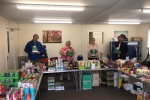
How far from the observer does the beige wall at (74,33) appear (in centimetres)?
771

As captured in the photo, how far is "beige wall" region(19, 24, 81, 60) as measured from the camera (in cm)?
769

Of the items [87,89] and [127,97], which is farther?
[87,89]

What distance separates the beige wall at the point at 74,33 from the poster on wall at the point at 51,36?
168mm

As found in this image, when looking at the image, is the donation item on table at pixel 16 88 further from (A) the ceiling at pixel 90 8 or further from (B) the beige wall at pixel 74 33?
(B) the beige wall at pixel 74 33

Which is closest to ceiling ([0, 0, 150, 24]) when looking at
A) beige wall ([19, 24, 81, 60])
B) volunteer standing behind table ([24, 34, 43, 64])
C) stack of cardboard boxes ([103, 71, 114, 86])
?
volunteer standing behind table ([24, 34, 43, 64])

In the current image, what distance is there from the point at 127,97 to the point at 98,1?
2789 mm

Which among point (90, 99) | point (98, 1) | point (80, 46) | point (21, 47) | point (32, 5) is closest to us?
point (98, 1)

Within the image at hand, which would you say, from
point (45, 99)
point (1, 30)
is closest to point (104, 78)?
point (45, 99)

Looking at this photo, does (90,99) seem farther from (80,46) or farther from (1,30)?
(80,46)

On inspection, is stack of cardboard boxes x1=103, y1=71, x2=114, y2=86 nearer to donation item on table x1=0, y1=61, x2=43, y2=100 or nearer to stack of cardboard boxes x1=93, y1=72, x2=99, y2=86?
stack of cardboard boxes x1=93, y1=72, x2=99, y2=86

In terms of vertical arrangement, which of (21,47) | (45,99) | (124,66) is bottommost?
(45,99)

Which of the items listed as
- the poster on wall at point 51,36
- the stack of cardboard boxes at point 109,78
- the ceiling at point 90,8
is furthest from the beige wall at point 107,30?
the stack of cardboard boxes at point 109,78

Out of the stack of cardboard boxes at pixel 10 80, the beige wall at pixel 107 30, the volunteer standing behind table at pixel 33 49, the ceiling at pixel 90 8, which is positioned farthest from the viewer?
the beige wall at pixel 107 30

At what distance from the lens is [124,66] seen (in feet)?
14.6
